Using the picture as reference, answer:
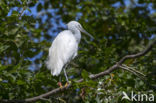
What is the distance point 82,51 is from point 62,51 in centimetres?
35

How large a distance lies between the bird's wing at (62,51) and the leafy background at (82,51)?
0.10 meters

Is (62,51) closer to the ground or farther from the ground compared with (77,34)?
closer to the ground

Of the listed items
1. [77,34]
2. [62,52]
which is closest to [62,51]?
[62,52]

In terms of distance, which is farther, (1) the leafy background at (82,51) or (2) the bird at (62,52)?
(2) the bird at (62,52)

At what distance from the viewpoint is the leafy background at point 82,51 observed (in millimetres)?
2711

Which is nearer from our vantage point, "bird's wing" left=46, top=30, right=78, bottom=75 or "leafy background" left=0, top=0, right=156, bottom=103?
"leafy background" left=0, top=0, right=156, bottom=103

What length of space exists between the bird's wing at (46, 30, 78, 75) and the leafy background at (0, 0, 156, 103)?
10 centimetres

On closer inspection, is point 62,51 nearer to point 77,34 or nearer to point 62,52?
point 62,52

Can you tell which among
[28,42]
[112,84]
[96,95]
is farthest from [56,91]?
[28,42]

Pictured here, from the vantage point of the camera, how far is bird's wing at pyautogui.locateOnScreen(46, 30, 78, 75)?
355 centimetres

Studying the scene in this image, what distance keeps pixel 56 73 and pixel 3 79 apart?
0.81 m

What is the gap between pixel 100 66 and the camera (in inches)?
133

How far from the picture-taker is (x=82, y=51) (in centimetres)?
340

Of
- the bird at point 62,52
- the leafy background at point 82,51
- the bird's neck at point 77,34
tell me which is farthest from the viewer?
the bird's neck at point 77,34
